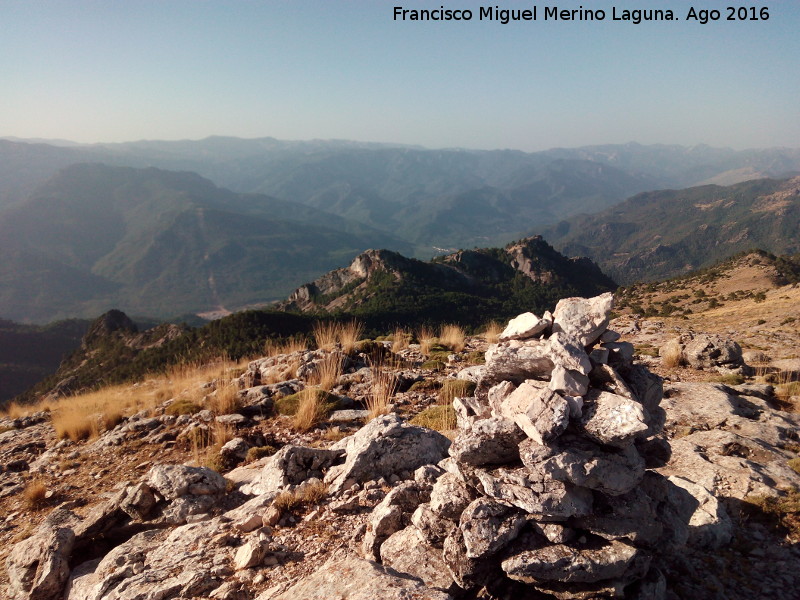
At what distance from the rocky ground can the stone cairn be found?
0.02 metres

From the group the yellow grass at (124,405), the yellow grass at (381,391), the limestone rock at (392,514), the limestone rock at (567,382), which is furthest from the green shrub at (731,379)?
the yellow grass at (124,405)

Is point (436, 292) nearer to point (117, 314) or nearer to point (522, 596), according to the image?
point (117, 314)

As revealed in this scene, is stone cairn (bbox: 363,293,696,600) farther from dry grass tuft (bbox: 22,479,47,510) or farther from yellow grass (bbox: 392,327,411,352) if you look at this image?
yellow grass (bbox: 392,327,411,352)

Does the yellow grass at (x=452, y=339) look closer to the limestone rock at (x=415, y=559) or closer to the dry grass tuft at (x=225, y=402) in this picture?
the dry grass tuft at (x=225, y=402)

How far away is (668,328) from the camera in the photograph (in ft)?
69.8

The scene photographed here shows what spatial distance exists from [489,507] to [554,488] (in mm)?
728

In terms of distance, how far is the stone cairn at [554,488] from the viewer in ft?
14.2

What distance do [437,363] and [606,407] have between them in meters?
10.8

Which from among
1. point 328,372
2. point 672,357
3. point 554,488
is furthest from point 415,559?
point 672,357

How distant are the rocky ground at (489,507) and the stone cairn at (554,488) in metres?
0.02

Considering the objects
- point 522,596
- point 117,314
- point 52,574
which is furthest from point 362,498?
point 117,314

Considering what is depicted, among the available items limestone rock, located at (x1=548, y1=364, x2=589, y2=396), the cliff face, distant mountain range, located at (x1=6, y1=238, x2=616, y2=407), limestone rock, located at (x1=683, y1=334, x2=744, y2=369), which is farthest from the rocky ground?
the cliff face

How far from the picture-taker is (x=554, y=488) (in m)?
4.38

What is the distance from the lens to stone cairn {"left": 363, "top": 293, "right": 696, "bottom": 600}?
4.33 meters
